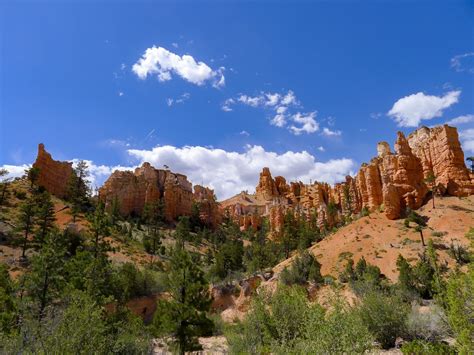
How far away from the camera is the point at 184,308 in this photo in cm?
2341

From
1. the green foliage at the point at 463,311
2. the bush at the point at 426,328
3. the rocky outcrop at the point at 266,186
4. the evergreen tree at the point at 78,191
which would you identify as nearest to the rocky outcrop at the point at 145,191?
the evergreen tree at the point at 78,191

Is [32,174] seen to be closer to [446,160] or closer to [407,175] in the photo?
[407,175]

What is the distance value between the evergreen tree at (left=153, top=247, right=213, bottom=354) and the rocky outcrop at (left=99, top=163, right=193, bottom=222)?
63.0 m

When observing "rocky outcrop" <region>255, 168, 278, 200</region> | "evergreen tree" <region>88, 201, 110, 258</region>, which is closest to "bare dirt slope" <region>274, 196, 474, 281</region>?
"evergreen tree" <region>88, 201, 110, 258</region>

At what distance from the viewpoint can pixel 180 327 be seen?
2305 centimetres

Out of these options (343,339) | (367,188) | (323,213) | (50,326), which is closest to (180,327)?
(50,326)

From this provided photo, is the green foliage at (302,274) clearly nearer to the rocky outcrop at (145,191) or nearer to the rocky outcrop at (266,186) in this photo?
the rocky outcrop at (145,191)

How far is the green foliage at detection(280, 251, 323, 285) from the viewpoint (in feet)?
134

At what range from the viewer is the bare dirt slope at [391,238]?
46.6 metres

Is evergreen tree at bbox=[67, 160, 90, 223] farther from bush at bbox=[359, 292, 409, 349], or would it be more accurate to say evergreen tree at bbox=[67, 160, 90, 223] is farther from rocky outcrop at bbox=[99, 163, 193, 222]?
bush at bbox=[359, 292, 409, 349]

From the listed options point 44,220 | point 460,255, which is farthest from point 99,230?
point 460,255

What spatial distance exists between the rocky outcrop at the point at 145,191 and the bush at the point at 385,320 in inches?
2791

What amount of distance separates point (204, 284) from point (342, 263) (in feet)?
95.5

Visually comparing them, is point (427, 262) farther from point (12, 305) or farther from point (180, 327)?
point (12, 305)
